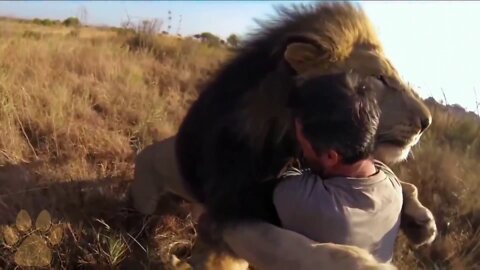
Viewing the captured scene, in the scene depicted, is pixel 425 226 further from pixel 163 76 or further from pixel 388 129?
pixel 163 76

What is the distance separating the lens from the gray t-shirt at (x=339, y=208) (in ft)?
8.63

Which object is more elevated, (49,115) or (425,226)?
(425,226)

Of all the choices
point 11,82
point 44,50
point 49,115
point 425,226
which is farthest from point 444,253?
point 44,50

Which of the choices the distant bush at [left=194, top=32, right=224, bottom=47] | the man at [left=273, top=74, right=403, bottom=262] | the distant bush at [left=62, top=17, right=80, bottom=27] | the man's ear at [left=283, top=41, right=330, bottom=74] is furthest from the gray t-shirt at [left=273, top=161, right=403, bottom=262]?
the distant bush at [left=62, top=17, right=80, bottom=27]

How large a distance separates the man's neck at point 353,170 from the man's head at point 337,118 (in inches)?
1.0

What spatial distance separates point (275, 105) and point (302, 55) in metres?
0.21

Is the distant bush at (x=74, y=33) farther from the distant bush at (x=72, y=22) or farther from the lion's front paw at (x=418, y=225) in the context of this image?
the lion's front paw at (x=418, y=225)

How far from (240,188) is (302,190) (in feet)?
0.76

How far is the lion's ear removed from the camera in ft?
9.06

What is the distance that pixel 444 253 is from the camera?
159 inches

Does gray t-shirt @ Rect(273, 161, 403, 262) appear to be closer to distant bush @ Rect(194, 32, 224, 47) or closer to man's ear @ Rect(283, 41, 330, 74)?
man's ear @ Rect(283, 41, 330, 74)

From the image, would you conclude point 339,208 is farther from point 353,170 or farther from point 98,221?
point 98,221

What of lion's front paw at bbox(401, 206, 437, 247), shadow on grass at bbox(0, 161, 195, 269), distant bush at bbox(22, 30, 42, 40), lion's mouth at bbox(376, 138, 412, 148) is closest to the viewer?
lion's mouth at bbox(376, 138, 412, 148)

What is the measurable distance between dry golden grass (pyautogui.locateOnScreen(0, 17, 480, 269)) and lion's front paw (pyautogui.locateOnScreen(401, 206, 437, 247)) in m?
0.70
